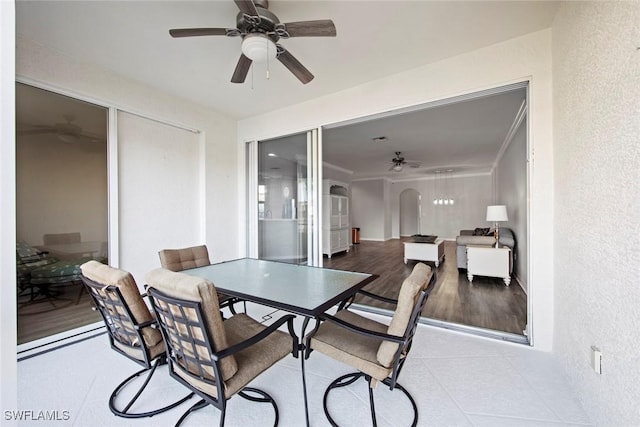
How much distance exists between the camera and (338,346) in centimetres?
149

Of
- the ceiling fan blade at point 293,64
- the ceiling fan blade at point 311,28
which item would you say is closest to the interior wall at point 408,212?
the ceiling fan blade at point 293,64

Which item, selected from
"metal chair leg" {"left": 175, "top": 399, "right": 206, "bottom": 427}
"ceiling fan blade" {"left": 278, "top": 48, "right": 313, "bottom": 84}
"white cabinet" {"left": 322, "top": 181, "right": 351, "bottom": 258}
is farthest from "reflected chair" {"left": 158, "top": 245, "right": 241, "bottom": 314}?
"white cabinet" {"left": 322, "top": 181, "right": 351, "bottom": 258}

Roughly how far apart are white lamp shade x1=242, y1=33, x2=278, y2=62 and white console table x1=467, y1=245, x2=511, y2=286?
171 inches

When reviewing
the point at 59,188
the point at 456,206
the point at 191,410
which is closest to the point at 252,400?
the point at 191,410

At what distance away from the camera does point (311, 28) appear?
173 cm

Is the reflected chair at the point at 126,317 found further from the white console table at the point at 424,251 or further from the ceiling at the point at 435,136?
the white console table at the point at 424,251

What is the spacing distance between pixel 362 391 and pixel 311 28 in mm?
2486

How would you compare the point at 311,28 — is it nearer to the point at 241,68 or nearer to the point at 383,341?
the point at 241,68

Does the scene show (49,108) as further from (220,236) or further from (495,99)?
(495,99)

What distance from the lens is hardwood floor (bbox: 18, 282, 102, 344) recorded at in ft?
7.75

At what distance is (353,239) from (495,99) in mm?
7116

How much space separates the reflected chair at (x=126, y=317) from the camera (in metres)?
1.39

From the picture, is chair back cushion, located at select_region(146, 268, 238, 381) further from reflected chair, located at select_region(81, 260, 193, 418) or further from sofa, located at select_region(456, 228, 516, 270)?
sofa, located at select_region(456, 228, 516, 270)

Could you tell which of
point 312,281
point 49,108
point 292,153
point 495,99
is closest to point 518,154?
point 495,99
